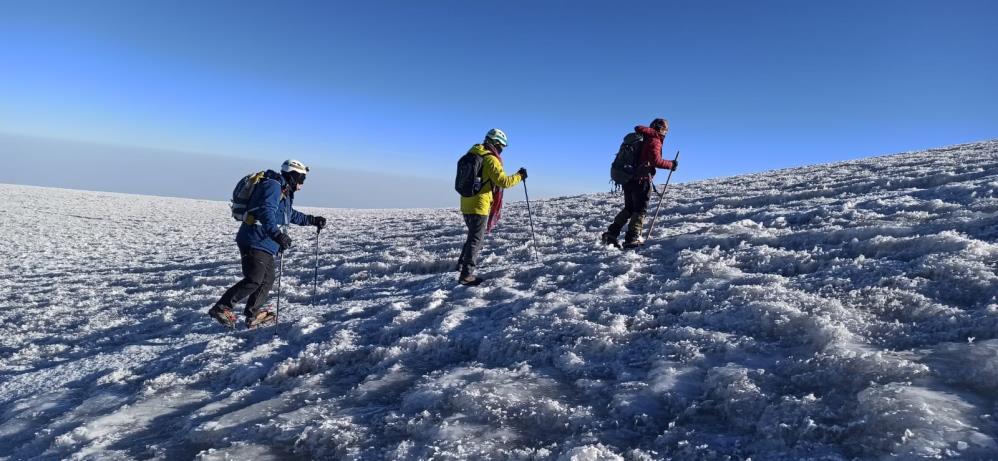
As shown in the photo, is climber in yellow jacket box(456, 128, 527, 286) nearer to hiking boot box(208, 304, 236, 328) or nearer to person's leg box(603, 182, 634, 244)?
person's leg box(603, 182, 634, 244)

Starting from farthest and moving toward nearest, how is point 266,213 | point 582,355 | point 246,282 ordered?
point 246,282 < point 266,213 < point 582,355

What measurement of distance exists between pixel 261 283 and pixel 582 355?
513 cm

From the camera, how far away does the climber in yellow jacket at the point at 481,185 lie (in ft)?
27.9

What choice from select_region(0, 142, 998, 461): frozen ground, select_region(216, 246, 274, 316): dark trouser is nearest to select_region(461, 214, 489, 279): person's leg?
select_region(0, 142, 998, 461): frozen ground

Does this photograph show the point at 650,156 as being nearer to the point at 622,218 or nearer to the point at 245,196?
the point at 622,218

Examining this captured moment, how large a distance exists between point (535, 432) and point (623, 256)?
5789 millimetres

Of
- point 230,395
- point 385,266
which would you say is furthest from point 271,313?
point 385,266

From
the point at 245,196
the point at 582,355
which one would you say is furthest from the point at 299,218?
the point at 582,355

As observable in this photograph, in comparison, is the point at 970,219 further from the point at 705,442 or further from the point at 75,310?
the point at 75,310

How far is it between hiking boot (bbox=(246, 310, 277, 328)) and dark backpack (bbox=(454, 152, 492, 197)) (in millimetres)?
3502

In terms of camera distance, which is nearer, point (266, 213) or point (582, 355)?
→ point (582, 355)

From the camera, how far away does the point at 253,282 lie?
7898mm

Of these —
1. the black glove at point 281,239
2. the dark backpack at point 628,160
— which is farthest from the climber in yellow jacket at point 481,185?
the black glove at point 281,239

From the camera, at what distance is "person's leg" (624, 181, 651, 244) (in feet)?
32.5
